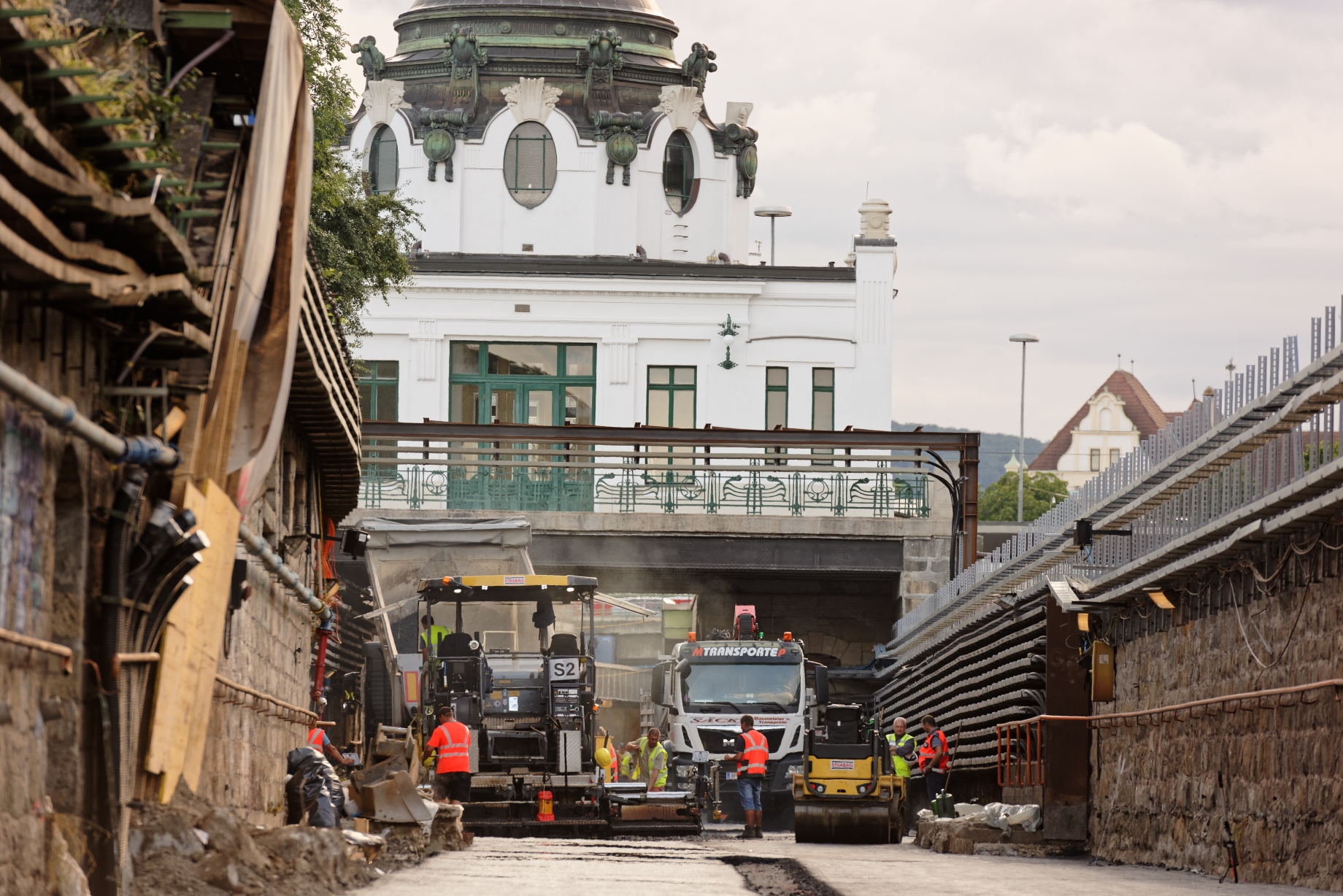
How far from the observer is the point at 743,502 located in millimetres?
47406

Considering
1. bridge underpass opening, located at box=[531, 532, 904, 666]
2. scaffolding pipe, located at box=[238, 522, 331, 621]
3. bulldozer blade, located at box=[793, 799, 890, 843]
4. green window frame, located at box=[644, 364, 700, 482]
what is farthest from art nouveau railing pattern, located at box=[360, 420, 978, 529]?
scaffolding pipe, located at box=[238, 522, 331, 621]

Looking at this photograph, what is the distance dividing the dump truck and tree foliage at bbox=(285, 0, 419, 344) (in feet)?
26.4

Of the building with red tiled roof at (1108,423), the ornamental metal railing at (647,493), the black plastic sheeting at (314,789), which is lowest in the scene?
the black plastic sheeting at (314,789)

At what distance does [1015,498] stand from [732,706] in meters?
79.4

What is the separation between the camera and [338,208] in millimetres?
36000

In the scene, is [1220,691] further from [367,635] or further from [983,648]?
[367,635]

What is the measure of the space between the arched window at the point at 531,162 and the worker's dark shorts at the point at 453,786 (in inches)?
1497

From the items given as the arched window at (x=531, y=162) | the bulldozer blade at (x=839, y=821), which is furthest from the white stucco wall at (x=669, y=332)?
Result: the bulldozer blade at (x=839, y=821)

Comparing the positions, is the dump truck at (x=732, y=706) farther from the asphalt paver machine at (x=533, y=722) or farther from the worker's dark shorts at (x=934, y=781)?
the asphalt paver machine at (x=533, y=722)

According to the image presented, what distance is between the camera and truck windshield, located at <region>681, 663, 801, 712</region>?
34062mm

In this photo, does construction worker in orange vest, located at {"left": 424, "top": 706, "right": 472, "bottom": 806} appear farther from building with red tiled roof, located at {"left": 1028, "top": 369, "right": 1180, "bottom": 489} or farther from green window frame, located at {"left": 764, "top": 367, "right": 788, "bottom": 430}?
building with red tiled roof, located at {"left": 1028, "top": 369, "right": 1180, "bottom": 489}

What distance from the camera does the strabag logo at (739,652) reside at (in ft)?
112

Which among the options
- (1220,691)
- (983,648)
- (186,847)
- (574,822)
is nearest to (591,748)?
(574,822)

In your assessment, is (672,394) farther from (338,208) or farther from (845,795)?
(845,795)
